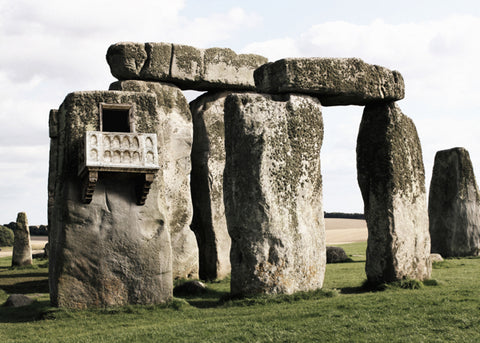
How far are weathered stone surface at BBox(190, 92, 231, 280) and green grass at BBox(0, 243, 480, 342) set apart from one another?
13.8 feet

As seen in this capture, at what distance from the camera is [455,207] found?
2052 cm

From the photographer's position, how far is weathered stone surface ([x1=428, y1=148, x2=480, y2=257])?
797 inches

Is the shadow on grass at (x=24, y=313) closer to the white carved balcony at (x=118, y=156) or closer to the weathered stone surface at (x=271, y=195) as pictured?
the white carved balcony at (x=118, y=156)

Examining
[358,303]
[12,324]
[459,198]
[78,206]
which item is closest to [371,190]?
[358,303]

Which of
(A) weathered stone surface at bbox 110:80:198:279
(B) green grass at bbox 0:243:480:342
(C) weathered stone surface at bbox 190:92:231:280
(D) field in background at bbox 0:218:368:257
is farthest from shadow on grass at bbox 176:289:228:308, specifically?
(D) field in background at bbox 0:218:368:257

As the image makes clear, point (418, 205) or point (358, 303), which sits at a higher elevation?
point (418, 205)

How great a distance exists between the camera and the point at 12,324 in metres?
10.6

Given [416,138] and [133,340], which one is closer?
[133,340]

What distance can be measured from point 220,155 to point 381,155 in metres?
5.23

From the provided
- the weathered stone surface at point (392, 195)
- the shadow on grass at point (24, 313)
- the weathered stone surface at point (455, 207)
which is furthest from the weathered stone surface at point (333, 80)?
the weathered stone surface at point (455, 207)

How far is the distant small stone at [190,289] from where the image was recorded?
1301 centimetres

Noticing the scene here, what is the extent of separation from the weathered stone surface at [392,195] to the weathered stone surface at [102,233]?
3830 millimetres

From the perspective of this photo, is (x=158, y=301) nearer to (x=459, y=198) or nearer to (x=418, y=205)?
(x=418, y=205)

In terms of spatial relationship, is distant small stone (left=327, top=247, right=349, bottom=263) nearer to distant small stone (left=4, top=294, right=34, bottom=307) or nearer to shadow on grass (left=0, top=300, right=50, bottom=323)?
shadow on grass (left=0, top=300, right=50, bottom=323)
